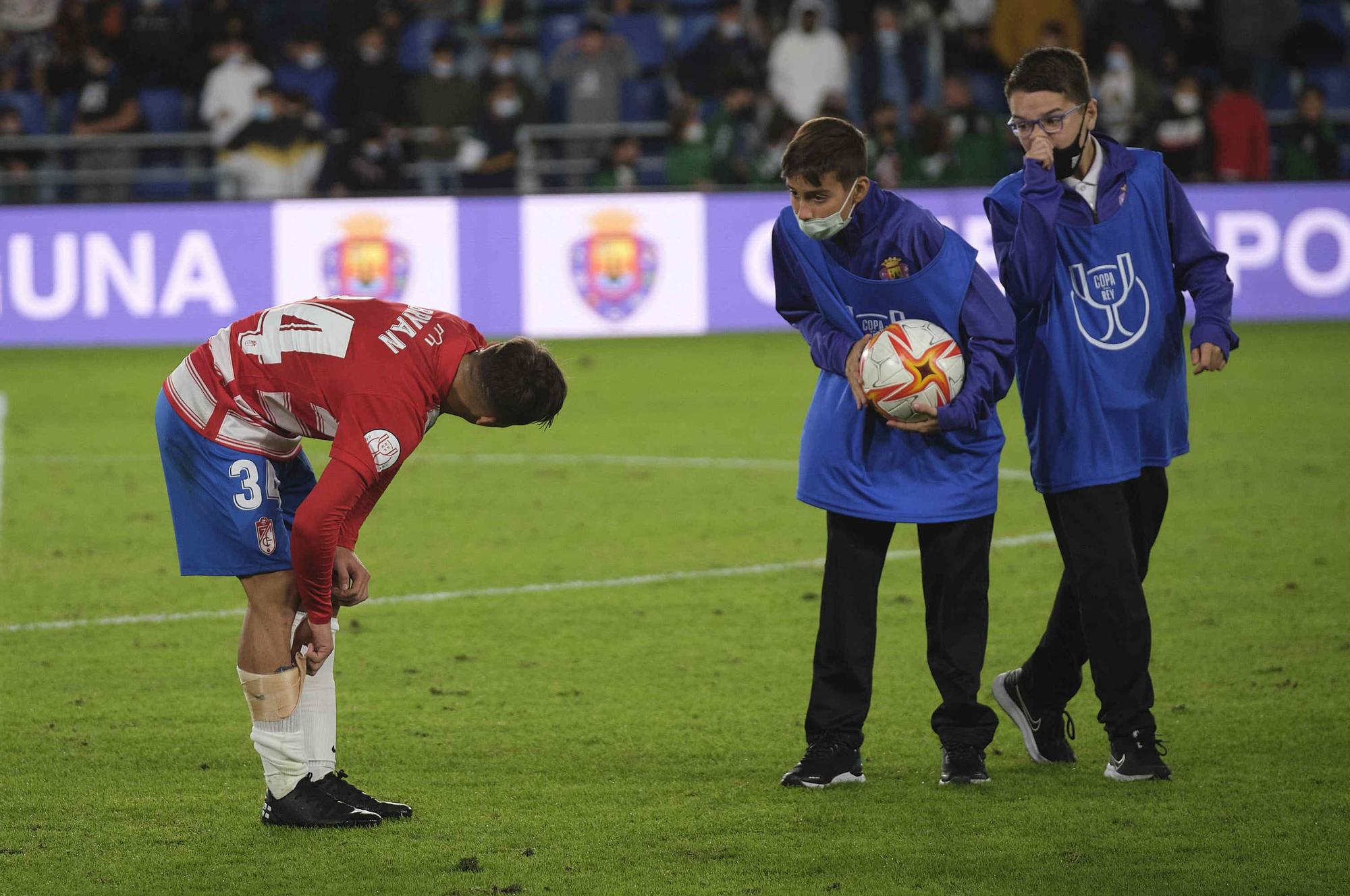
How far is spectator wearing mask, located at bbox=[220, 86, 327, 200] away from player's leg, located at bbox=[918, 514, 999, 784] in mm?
14726

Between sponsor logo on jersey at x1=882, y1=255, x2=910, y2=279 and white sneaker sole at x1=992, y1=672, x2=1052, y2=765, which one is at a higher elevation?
sponsor logo on jersey at x1=882, y1=255, x2=910, y2=279

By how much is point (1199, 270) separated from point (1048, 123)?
0.62 m

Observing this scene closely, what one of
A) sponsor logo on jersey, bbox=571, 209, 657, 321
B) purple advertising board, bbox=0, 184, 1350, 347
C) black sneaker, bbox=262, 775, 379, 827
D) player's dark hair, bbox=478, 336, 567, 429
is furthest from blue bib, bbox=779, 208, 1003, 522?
sponsor logo on jersey, bbox=571, 209, 657, 321

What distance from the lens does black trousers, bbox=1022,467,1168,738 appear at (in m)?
4.91

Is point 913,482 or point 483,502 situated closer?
point 913,482

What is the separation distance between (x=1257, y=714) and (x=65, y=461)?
26.1ft

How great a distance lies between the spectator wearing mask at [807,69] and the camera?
20.0 m

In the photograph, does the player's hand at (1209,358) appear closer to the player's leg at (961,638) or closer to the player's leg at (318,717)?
the player's leg at (961,638)

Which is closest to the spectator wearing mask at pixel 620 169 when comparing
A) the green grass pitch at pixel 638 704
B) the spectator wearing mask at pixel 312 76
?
the spectator wearing mask at pixel 312 76

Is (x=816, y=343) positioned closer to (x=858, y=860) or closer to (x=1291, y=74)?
(x=858, y=860)

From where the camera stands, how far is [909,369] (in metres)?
4.68

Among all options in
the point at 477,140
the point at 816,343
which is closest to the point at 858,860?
the point at 816,343

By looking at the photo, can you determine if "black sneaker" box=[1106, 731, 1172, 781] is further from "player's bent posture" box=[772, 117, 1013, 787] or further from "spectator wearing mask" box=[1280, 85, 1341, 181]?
"spectator wearing mask" box=[1280, 85, 1341, 181]

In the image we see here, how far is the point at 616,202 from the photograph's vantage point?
16.7 metres
